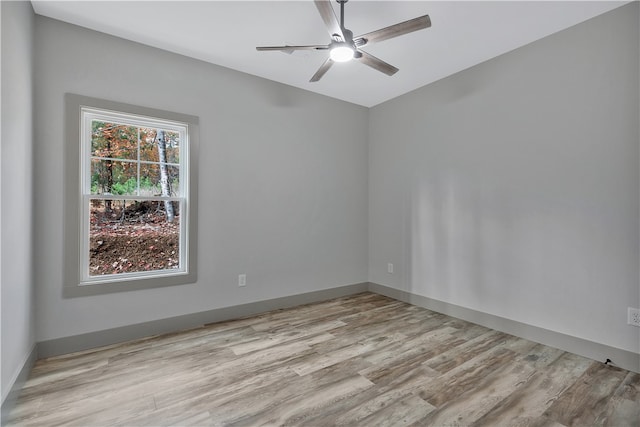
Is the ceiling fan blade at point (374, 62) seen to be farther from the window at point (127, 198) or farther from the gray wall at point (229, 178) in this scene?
the window at point (127, 198)

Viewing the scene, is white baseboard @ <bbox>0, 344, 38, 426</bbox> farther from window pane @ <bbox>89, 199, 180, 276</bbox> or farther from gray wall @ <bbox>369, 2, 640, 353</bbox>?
gray wall @ <bbox>369, 2, 640, 353</bbox>

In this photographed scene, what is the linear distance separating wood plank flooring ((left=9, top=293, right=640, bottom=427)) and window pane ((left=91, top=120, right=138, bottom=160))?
1.74 m

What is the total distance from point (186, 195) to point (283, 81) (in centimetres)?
179

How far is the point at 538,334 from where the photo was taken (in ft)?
9.47

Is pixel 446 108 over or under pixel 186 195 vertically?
over

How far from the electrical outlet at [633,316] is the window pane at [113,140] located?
439 centimetres

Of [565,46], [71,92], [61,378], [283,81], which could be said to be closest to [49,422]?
[61,378]

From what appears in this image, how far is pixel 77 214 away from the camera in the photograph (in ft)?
8.73

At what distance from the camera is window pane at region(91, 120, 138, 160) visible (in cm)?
284

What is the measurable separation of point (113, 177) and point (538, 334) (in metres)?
4.19

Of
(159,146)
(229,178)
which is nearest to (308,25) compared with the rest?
(229,178)

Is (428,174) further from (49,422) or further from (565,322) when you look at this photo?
(49,422)

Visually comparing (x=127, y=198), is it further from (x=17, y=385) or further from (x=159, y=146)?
(x=17, y=385)

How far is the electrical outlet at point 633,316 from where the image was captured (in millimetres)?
2359
